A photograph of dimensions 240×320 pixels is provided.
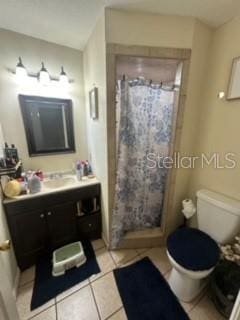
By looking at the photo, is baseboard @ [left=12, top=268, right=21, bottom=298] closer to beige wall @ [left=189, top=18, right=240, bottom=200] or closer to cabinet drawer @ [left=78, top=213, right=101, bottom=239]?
cabinet drawer @ [left=78, top=213, right=101, bottom=239]

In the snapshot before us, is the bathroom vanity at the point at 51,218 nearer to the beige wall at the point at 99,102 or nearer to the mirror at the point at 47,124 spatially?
the beige wall at the point at 99,102

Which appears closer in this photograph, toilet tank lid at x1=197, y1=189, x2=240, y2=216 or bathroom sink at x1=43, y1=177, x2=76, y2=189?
toilet tank lid at x1=197, y1=189, x2=240, y2=216

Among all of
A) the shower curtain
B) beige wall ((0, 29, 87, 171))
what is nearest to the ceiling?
beige wall ((0, 29, 87, 171))

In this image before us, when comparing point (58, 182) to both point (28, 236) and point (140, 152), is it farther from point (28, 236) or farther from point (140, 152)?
point (140, 152)

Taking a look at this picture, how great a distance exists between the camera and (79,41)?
1.61 metres

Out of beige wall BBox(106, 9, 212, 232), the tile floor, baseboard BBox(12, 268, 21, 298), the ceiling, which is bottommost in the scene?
the tile floor

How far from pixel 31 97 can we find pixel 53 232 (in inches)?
56.7

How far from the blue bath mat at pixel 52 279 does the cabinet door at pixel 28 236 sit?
15cm

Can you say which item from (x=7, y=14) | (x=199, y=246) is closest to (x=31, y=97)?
(x=7, y=14)

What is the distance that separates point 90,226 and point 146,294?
2.81 feet

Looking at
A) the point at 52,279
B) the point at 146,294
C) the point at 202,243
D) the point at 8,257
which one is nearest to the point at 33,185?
the point at 8,257

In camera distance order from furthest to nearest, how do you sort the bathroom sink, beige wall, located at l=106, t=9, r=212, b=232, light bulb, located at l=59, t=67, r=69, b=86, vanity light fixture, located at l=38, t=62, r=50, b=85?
the bathroom sink → light bulb, located at l=59, t=67, r=69, b=86 → vanity light fixture, located at l=38, t=62, r=50, b=85 → beige wall, located at l=106, t=9, r=212, b=232

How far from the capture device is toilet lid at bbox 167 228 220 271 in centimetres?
116

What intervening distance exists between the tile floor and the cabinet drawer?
380mm
